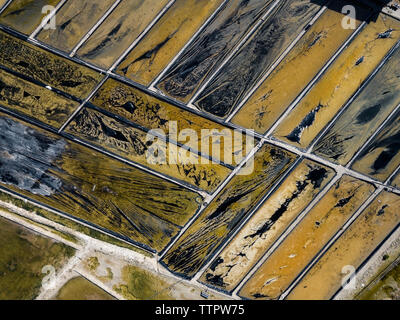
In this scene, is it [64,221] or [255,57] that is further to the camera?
[64,221]

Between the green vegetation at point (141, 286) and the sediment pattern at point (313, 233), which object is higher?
the sediment pattern at point (313, 233)

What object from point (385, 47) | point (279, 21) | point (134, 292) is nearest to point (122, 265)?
point (134, 292)

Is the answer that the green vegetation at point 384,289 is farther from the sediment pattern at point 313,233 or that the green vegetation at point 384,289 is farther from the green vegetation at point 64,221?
the green vegetation at point 64,221

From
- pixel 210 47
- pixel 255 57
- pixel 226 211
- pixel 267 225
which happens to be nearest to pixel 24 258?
pixel 226 211

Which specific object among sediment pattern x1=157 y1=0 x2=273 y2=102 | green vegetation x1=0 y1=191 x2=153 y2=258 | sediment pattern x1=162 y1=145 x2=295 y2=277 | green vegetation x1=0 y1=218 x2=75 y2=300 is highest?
sediment pattern x1=157 y1=0 x2=273 y2=102

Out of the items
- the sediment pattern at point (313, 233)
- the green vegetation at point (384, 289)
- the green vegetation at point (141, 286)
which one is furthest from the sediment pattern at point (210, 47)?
the green vegetation at point (384, 289)

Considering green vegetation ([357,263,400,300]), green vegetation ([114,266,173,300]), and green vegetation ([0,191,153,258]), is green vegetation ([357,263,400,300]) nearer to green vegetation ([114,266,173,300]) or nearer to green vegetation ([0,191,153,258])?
green vegetation ([114,266,173,300])

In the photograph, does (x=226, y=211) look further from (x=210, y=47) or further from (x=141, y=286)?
(x=210, y=47)

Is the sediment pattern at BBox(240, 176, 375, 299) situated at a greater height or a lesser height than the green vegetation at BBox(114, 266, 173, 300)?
greater

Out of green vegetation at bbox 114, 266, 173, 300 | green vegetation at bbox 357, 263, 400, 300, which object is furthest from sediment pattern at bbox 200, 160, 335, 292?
green vegetation at bbox 357, 263, 400, 300

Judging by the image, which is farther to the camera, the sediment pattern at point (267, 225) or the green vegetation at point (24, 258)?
the sediment pattern at point (267, 225)

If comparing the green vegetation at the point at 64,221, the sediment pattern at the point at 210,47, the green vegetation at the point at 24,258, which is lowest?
the green vegetation at the point at 24,258
